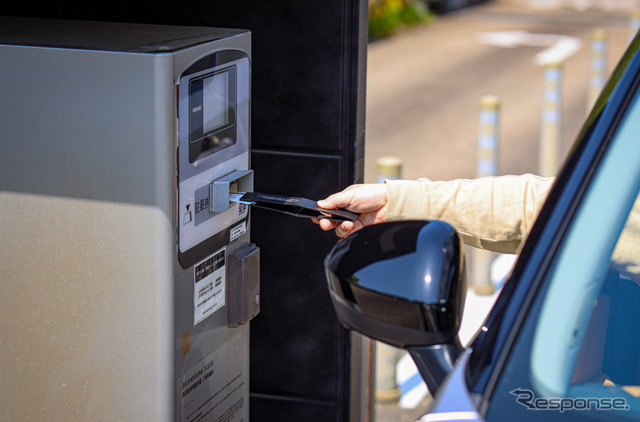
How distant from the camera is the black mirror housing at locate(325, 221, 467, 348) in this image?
1438 millimetres

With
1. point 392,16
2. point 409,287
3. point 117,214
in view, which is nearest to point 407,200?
point 117,214

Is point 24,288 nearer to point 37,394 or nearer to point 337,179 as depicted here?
point 37,394

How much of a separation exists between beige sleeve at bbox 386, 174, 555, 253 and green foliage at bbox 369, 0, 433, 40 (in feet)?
43.4

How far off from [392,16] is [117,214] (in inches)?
579

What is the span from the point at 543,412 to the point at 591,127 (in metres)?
0.45

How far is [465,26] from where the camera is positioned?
17.5 metres

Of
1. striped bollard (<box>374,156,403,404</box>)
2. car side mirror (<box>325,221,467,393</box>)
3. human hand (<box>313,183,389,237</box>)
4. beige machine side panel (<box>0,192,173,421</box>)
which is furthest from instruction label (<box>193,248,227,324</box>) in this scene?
striped bollard (<box>374,156,403,404</box>)

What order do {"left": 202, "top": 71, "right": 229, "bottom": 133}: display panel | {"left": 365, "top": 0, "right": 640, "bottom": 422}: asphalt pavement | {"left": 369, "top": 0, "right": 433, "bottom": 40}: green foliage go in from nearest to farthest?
{"left": 202, "top": 71, "right": 229, "bottom": 133}: display panel < {"left": 365, "top": 0, "right": 640, "bottom": 422}: asphalt pavement < {"left": 369, "top": 0, "right": 433, "bottom": 40}: green foliage

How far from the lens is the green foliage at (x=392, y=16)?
617 inches

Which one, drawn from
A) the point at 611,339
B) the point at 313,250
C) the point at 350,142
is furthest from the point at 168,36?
the point at 611,339

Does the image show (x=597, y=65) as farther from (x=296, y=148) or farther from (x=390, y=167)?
(x=296, y=148)

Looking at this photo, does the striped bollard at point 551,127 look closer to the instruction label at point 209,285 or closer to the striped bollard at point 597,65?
the striped bollard at point 597,65

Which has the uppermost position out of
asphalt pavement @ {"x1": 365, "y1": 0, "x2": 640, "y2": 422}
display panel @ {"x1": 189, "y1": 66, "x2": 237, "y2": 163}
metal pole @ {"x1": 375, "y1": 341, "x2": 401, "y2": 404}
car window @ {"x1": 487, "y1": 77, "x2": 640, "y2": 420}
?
display panel @ {"x1": 189, "y1": 66, "x2": 237, "y2": 163}

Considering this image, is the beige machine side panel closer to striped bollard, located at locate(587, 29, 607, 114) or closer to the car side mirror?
the car side mirror
